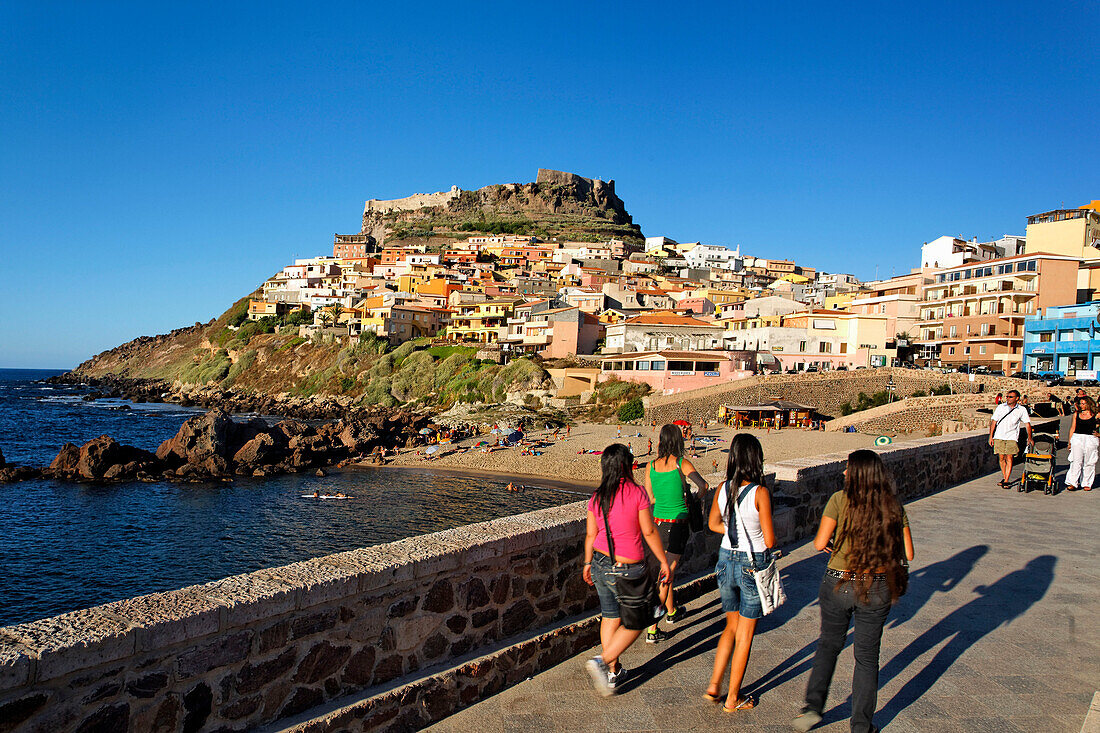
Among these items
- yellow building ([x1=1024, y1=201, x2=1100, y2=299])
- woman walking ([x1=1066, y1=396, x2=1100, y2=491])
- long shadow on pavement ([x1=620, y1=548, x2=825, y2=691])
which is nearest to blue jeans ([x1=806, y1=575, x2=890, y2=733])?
long shadow on pavement ([x1=620, y1=548, x2=825, y2=691])

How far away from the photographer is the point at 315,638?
3629 mm

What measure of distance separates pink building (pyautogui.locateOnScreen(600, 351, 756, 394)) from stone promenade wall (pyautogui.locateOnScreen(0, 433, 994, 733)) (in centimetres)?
4102

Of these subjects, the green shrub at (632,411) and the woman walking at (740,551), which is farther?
the green shrub at (632,411)

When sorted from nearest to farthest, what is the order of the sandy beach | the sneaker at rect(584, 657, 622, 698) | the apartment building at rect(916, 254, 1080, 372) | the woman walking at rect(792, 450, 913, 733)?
the woman walking at rect(792, 450, 913, 733) < the sneaker at rect(584, 657, 622, 698) < the sandy beach < the apartment building at rect(916, 254, 1080, 372)

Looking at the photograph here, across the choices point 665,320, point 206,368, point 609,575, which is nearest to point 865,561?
point 609,575

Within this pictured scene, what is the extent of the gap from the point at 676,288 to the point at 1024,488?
7451 cm

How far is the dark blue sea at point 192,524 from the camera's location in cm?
1797

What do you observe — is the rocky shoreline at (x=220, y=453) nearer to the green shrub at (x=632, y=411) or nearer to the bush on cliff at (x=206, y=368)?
the green shrub at (x=632, y=411)

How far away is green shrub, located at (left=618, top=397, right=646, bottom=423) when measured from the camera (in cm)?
4328

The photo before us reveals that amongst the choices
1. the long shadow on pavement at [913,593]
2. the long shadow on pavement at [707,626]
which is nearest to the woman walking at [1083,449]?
the long shadow on pavement at [913,593]

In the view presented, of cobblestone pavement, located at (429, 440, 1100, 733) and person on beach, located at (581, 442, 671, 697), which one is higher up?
person on beach, located at (581, 442, 671, 697)

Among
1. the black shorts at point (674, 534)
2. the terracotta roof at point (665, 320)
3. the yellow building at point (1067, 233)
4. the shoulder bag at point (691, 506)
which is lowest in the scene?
the black shorts at point (674, 534)

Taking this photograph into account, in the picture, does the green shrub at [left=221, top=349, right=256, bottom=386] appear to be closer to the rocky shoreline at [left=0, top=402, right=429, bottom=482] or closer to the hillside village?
the hillside village

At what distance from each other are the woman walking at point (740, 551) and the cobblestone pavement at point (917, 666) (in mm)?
226
